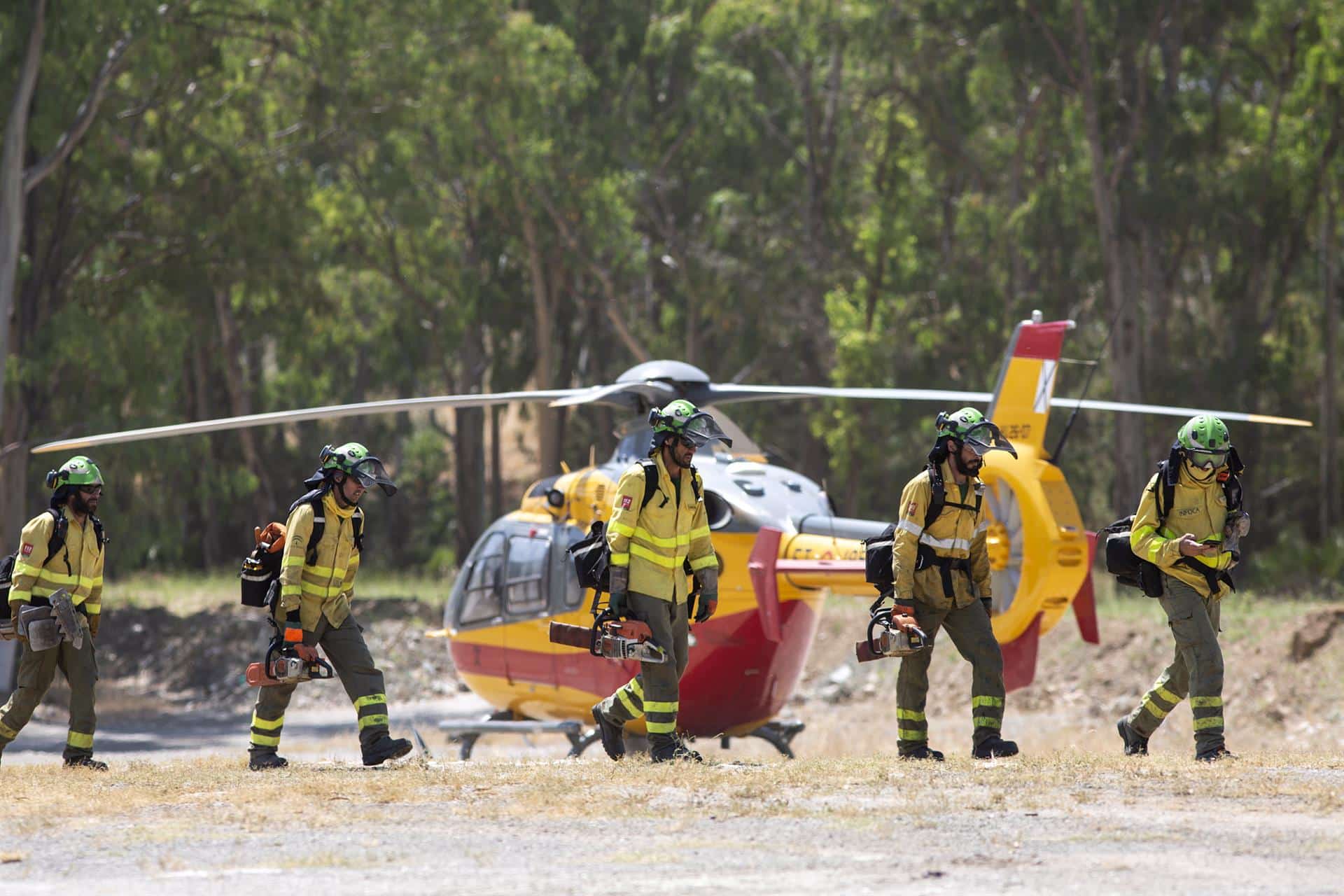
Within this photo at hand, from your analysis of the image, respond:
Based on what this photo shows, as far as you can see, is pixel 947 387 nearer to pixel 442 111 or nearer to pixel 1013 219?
pixel 1013 219

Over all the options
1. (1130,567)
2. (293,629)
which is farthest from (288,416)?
(1130,567)

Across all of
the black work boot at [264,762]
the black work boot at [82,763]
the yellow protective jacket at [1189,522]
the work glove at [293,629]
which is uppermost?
the yellow protective jacket at [1189,522]

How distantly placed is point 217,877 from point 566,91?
33907 mm

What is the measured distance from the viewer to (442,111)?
35094 mm

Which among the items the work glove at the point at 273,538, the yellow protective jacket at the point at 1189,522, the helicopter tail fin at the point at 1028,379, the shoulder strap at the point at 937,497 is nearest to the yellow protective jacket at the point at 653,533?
the shoulder strap at the point at 937,497

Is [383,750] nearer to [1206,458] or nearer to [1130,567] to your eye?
[1130,567]

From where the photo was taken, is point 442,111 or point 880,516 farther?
point 880,516

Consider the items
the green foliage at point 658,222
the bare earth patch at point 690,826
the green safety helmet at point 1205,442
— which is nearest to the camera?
the bare earth patch at point 690,826

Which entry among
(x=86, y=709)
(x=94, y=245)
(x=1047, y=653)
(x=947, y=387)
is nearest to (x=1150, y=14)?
(x=947, y=387)

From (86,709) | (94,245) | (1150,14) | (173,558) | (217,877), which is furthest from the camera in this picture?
(173,558)

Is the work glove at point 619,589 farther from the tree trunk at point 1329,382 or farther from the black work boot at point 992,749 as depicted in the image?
the tree trunk at point 1329,382

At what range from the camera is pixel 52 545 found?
37.4 feet

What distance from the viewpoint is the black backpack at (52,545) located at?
11.4m

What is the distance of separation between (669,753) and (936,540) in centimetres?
208
